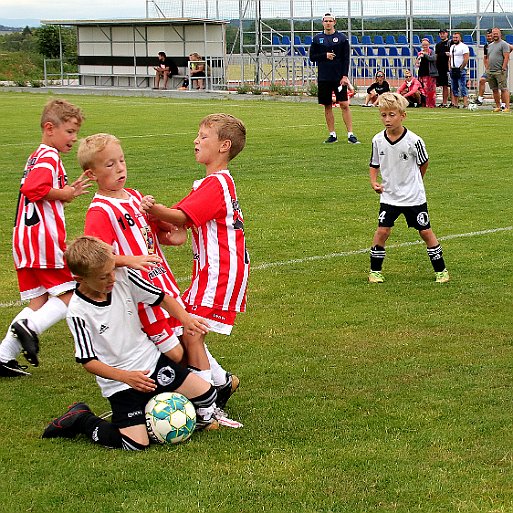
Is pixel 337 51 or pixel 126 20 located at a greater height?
pixel 126 20

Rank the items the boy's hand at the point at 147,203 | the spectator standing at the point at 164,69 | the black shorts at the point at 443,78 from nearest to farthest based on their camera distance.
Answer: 1. the boy's hand at the point at 147,203
2. the black shorts at the point at 443,78
3. the spectator standing at the point at 164,69

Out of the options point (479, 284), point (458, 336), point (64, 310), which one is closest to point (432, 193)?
point (479, 284)

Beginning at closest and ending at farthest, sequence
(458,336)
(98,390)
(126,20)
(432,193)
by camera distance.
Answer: (98,390)
(458,336)
(432,193)
(126,20)

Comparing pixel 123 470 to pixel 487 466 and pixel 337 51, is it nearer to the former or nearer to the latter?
pixel 487 466

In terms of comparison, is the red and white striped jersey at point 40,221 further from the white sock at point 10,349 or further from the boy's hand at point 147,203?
the boy's hand at point 147,203

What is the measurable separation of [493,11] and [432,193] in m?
22.6

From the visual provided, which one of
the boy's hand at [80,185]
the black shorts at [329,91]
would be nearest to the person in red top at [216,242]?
the boy's hand at [80,185]

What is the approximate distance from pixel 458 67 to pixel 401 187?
66.7ft

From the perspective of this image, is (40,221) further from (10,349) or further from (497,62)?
(497,62)

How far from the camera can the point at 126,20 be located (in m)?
41.5

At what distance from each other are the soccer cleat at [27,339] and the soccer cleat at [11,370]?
97 millimetres

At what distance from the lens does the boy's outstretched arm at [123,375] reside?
498 centimetres

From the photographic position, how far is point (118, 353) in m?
5.11

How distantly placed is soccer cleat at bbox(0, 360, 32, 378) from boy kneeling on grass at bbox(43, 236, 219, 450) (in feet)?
3.61
